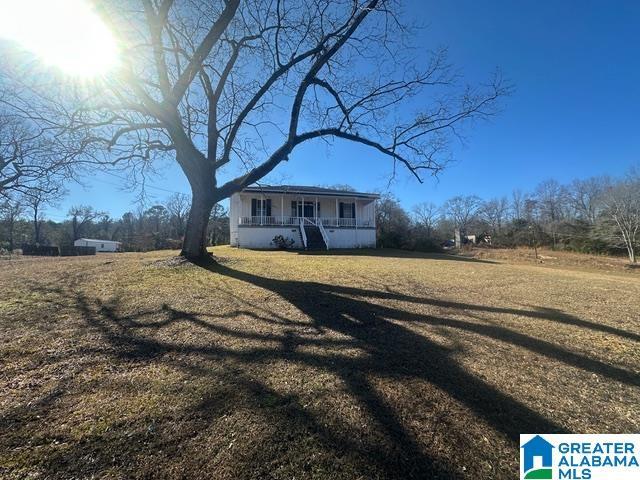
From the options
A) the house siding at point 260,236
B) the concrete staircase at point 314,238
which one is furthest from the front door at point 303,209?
the house siding at point 260,236

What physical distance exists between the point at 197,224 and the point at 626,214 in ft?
115

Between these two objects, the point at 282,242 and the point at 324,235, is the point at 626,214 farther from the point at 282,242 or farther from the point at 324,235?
the point at 282,242

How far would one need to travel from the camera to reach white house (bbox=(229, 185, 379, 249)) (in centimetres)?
2002

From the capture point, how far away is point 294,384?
2.55m

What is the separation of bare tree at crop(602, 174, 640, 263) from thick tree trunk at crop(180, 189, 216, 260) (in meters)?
32.6

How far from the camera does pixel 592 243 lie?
29.5 m

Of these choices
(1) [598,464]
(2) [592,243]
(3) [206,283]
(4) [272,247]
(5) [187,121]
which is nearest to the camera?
(1) [598,464]

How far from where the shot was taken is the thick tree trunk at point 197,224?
8.79 meters

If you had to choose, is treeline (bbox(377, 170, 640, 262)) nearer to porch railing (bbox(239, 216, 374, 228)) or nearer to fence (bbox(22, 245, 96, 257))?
porch railing (bbox(239, 216, 374, 228))

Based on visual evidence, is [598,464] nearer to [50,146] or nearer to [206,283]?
[206,283]

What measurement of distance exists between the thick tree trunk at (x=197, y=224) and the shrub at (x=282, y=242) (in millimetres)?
10475

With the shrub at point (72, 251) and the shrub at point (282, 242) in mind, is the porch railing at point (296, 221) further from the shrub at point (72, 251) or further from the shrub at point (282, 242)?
the shrub at point (72, 251)

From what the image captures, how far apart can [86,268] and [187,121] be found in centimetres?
601

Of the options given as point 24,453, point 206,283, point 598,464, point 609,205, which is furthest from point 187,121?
point 609,205
